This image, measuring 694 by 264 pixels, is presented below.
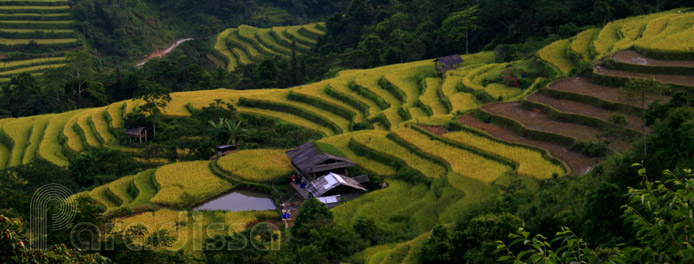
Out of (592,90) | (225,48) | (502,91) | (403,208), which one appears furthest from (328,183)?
(225,48)

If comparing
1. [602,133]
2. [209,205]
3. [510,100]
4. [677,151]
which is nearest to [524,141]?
[602,133]

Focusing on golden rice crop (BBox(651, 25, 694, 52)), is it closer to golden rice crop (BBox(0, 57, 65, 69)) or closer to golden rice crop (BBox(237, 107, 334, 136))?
golden rice crop (BBox(237, 107, 334, 136))

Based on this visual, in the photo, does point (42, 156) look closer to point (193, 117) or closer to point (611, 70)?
point (193, 117)

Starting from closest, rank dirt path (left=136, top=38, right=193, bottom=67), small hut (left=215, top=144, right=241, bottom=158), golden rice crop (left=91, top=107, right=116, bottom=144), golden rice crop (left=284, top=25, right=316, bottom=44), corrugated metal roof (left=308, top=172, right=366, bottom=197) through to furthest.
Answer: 1. corrugated metal roof (left=308, top=172, right=366, bottom=197)
2. small hut (left=215, top=144, right=241, bottom=158)
3. golden rice crop (left=91, top=107, right=116, bottom=144)
4. dirt path (left=136, top=38, right=193, bottom=67)
5. golden rice crop (left=284, top=25, right=316, bottom=44)

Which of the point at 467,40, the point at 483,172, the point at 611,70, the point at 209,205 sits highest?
the point at 467,40

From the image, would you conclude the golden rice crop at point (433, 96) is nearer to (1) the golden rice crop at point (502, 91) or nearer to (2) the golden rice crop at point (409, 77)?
(2) the golden rice crop at point (409, 77)

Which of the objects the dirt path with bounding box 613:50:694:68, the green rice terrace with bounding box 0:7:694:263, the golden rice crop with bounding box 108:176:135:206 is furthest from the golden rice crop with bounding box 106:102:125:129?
the dirt path with bounding box 613:50:694:68

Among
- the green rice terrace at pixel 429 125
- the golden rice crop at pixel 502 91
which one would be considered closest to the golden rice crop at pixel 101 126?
the green rice terrace at pixel 429 125
